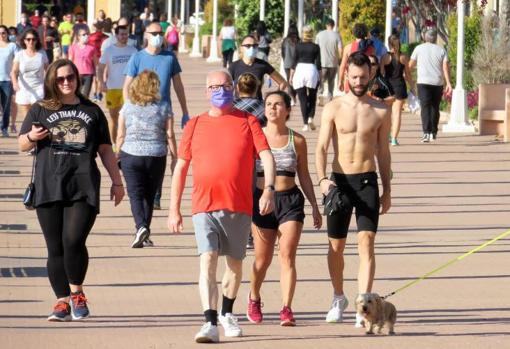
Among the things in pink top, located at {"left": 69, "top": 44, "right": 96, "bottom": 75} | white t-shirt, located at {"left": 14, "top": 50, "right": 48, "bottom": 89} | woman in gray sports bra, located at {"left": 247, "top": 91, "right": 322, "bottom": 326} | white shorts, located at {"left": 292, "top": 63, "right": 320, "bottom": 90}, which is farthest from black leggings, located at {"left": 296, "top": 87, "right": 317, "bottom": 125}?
woman in gray sports bra, located at {"left": 247, "top": 91, "right": 322, "bottom": 326}

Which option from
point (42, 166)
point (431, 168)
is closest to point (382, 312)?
point (42, 166)

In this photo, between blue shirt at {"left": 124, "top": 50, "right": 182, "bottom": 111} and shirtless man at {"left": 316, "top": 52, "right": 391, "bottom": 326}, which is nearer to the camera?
shirtless man at {"left": 316, "top": 52, "right": 391, "bottom": 326}

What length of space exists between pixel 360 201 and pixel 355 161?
27 centimetres

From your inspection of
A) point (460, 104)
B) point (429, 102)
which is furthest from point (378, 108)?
point (460, 104)

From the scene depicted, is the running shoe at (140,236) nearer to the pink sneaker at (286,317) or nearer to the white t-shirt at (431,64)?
the pink sneaker at (286,317)

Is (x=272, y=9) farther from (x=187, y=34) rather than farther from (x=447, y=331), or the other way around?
(x=447, y=331)

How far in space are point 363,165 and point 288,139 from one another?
1.86 ft

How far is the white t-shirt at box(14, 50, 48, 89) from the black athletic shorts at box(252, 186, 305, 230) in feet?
40.4

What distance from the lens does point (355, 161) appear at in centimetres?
1048

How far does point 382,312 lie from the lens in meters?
9.84

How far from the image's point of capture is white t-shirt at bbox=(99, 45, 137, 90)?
→ 2072 cm

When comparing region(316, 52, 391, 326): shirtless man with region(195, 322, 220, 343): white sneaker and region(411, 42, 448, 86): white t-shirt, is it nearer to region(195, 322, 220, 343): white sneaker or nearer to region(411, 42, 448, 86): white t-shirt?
region(195, 322, 220, 343): white sneaker

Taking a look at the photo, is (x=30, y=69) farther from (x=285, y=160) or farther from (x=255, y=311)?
(x=255, y=311)

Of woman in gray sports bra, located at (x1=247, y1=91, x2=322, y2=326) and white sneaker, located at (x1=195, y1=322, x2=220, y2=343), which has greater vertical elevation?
woman in gray sports bra, located at (x1=247, y1=91, x2=322, y2=326)
